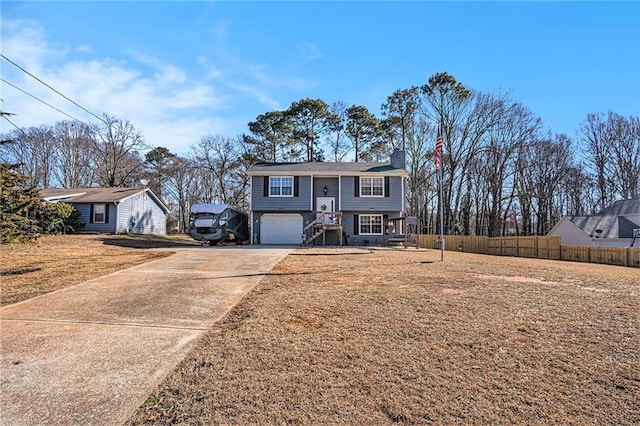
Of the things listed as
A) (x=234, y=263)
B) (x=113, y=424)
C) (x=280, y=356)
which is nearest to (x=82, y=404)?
(x=113, y=424)

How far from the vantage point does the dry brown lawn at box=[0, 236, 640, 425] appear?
2.54 metres

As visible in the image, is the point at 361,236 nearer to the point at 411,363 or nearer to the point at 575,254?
the point at 575,254

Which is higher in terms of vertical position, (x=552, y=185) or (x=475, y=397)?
(x=552, y=185)

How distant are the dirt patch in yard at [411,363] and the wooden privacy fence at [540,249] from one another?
41.3 ft

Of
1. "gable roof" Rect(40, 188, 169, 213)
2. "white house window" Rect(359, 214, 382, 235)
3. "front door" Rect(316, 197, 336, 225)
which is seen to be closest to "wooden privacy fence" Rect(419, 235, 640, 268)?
"white house window" Rect(359, 214, 382, 235)

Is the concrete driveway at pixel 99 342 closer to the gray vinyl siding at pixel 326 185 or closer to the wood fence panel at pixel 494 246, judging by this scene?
the gray vinyl siding at pixel 326 185

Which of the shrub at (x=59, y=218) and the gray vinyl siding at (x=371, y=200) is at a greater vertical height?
the gray vinyl siding at (x=371, y=200)

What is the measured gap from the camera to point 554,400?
2.67 meters

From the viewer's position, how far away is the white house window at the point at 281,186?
21.0m

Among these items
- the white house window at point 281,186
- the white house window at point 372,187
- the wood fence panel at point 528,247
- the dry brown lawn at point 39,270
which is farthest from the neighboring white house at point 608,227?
the dry brown lawn at point 39,270

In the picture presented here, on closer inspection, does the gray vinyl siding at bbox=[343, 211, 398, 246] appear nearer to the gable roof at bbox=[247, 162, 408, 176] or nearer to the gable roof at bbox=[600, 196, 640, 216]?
the gable roof at bbox=[247, 162, 408, 176]

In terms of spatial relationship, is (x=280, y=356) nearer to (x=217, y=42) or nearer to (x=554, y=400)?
(x=554, y=400)

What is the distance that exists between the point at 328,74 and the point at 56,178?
3031cm

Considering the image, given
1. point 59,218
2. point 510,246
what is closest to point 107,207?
point 59,218
